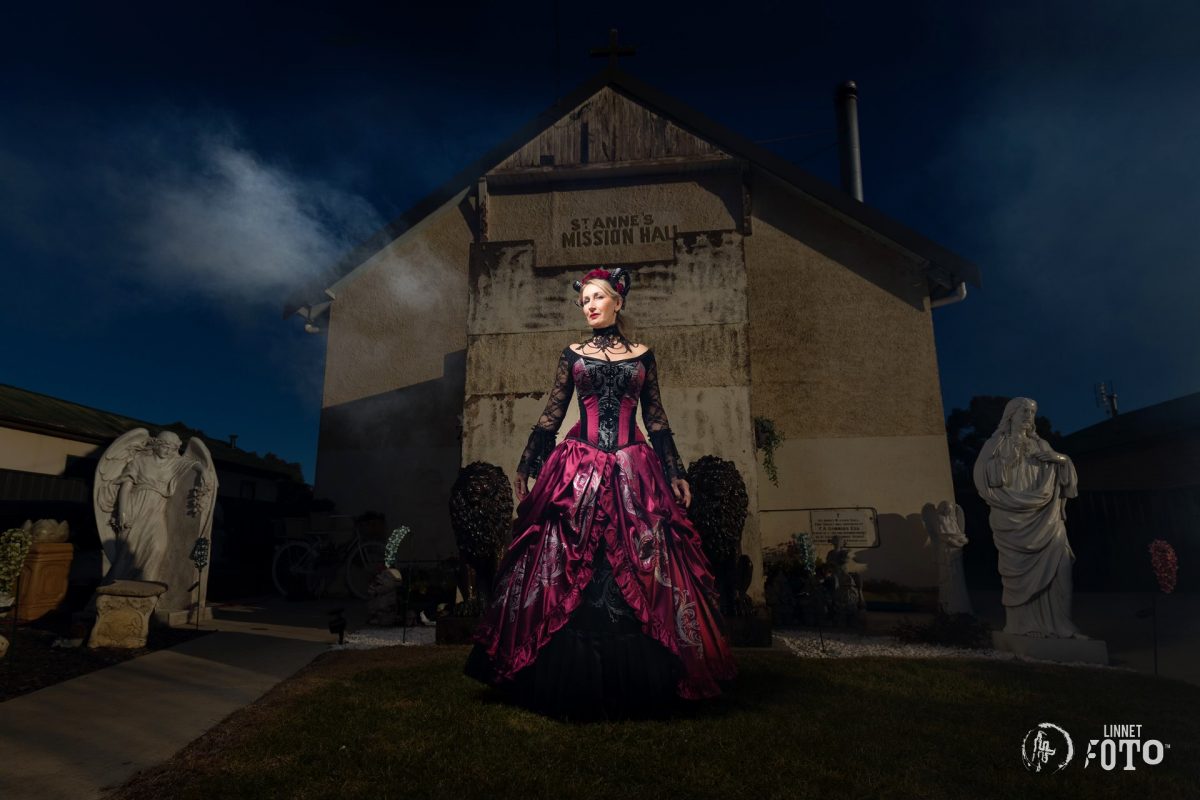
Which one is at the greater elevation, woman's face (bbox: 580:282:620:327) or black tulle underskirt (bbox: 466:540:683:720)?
woman's face (bbox: 580:282:620:327)

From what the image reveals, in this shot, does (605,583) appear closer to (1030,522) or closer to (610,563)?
(610,563)

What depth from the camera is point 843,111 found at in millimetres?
16422

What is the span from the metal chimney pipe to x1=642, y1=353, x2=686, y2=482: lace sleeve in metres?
13.1

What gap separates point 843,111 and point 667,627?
16770 millimetres

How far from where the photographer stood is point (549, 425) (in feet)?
15.0

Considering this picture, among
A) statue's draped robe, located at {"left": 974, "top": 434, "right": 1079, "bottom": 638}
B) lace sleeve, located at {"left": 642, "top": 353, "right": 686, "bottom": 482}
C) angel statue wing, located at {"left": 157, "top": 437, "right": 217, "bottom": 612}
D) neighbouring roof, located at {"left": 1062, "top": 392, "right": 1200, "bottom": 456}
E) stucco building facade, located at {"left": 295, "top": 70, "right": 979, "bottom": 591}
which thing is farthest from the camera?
neighbouring roof, located at {"left": 1062, "top": 392, "right": 1200, "bottom": 456}

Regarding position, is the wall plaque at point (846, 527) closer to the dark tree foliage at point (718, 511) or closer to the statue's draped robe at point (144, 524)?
the dark tree foliage at point (718, 511)

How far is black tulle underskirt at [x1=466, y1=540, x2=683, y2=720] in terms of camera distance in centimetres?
374

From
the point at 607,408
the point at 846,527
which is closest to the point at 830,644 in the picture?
the point at 846,527

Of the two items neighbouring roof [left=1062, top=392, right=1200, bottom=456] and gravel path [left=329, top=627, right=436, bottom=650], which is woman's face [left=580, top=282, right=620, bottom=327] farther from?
neighbouring roof [left=1062, top=392, right=1200, bottom=456]

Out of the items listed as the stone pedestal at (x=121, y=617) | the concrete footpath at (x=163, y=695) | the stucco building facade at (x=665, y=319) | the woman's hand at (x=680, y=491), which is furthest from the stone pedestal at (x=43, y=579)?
the woman's hand at (x=680, y=491)

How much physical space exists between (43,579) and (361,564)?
16.3 feet

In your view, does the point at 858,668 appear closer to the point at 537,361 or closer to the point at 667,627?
the point at 667,627

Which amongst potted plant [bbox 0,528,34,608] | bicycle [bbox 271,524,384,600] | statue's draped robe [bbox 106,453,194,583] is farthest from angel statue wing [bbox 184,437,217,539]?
bicycle [bbox 271,524,384,600]
